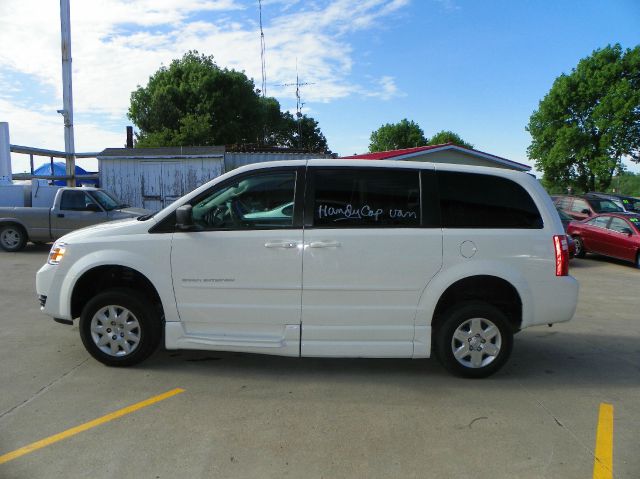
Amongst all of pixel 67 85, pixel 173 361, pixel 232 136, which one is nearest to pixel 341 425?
pixel 173 361

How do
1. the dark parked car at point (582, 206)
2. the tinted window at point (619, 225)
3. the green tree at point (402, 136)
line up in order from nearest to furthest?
the tinted window at point (619, 225) < the dark parked car at point (582, 206) < the green tree at point (402, 136)

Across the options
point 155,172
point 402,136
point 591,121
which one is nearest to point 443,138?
point 402,136

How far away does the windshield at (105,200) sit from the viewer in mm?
12805

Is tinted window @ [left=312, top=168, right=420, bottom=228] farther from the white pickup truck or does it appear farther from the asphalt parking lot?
the white pickup truck

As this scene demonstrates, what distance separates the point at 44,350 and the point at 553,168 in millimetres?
46850

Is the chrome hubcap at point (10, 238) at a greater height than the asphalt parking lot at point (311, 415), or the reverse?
the chrome hubcap at point (10, 238)

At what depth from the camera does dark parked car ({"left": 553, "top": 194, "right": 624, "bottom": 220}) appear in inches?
637

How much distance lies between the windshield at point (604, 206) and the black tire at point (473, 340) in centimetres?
1398

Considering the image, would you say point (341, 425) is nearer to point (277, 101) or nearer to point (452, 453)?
point (452, 453)

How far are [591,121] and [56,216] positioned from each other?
43.1 meters

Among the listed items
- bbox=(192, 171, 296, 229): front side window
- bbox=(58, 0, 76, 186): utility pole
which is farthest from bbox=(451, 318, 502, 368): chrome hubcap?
bbox=(58, 0, 76, 186): utility pole

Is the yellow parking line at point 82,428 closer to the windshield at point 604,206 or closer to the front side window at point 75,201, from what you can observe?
the front side window at point 75,201

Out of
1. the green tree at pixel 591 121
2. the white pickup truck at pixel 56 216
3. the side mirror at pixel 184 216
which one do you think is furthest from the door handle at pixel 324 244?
the green tree at pixel 591 121

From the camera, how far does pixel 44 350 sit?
5258 mm
